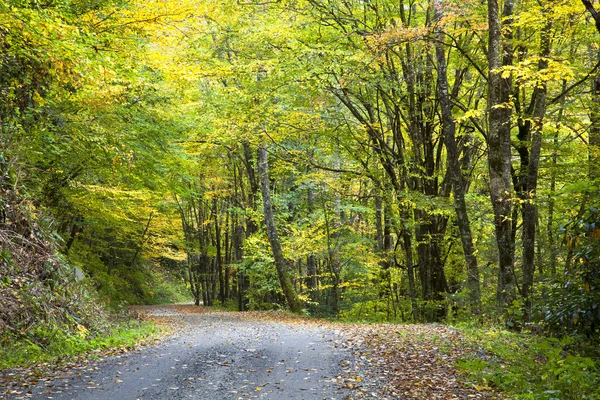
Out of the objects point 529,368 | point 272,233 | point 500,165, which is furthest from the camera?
point 272,233

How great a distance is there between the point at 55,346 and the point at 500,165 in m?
9.38

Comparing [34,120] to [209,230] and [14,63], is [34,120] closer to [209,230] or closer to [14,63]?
[14,63]

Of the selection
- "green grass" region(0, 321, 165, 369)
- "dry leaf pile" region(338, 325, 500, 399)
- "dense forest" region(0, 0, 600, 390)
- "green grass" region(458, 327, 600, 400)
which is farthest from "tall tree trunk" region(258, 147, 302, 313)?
"green grass" region(458, 327, 600, 400)

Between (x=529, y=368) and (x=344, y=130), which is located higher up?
(x=344, y=130)

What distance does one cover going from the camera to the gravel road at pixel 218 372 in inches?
243

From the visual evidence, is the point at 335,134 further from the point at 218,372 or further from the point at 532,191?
the point at 218,372

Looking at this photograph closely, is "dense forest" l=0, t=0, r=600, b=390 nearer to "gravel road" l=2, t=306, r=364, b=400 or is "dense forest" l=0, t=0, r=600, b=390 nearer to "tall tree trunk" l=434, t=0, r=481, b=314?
"tall tree trunk" l=434, t=0, r=481, b=314

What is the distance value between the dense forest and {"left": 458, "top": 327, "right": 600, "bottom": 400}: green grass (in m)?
0.45

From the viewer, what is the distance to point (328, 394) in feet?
20.2

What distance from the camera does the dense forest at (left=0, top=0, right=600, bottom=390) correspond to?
8.45 metres

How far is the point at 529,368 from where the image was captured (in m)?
6.76

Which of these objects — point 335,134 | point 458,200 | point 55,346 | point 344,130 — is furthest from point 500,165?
point 55,346

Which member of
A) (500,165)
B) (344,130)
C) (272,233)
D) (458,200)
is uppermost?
(344,130)

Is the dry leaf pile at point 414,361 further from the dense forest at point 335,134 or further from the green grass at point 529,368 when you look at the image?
the dense forest at point 335,134
